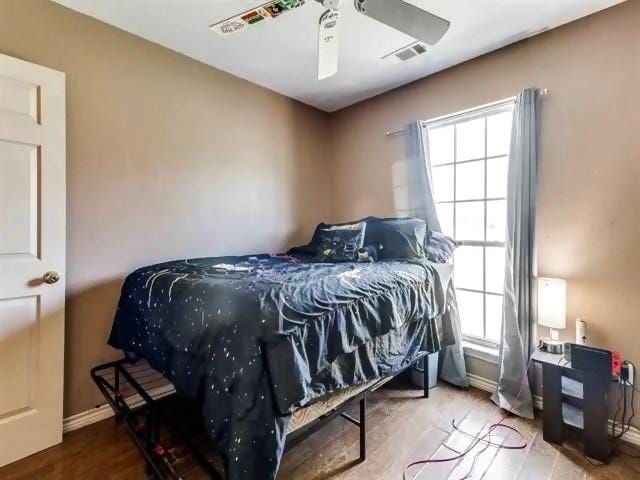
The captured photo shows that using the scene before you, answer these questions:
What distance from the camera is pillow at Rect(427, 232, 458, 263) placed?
2492 millimetres

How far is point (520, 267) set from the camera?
2.21 meters

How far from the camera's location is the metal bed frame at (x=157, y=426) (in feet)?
4.54

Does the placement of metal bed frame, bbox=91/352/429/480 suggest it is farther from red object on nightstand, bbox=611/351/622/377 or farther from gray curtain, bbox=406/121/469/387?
red object on nightstand, bbox=611/351/622/377

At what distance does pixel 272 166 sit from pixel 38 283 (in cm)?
200

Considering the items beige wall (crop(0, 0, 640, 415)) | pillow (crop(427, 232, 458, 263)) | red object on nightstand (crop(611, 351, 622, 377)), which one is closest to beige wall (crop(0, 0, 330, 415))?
beige wall (crop(0, 0, 640, 415))

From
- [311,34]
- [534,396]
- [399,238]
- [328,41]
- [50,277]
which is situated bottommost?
[534,396]

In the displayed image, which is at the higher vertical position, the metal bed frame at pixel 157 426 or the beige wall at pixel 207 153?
the beige wall at pixel 207 153

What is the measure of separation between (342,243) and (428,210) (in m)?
0.83

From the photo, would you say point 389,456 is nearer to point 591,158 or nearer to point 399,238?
point 399,238

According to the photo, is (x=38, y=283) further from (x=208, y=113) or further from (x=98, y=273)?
(x=208, y=113)

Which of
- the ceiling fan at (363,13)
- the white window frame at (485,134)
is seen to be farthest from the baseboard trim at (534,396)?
the ceiling fan at (363,13)

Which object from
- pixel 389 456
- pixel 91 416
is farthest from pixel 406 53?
pixel 91 416

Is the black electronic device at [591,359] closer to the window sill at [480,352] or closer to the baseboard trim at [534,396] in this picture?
the baseboard trim at [534,396]

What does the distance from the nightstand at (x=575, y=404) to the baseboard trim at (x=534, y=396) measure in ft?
0.54
